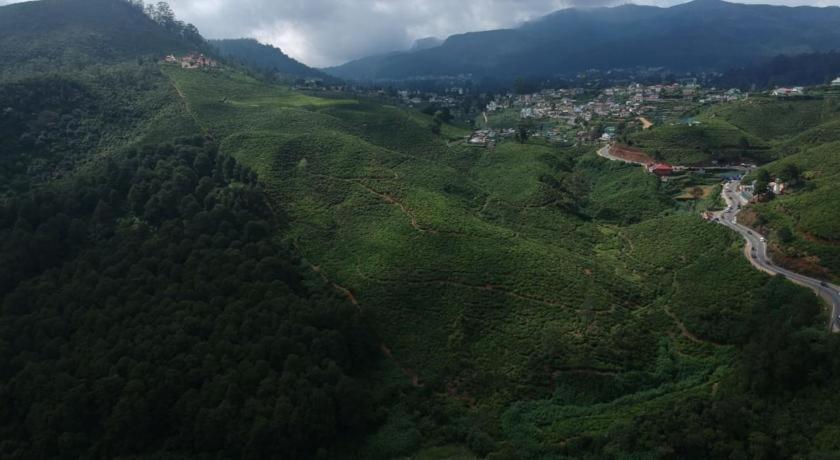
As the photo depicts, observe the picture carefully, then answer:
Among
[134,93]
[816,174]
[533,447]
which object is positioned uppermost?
[134,93]

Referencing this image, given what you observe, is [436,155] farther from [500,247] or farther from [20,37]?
[20,37]

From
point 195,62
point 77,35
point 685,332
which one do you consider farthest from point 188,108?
point 685,332

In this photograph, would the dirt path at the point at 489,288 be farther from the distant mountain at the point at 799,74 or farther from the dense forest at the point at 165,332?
the distant mountain at the point at 799,74

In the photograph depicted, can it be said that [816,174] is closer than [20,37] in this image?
Yes

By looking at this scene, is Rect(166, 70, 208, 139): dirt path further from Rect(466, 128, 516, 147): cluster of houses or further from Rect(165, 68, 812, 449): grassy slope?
Rect(466, 128, 516, 147): cluster of houses

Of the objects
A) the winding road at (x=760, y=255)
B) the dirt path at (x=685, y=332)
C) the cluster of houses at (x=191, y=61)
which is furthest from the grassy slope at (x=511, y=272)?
the cluster of houses at (x=191, y=61)

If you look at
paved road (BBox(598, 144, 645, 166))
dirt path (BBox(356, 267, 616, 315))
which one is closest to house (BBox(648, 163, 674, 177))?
paved road (BBox(598, 144, 645, 166))

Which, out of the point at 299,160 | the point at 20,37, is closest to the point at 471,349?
the point at 299,160

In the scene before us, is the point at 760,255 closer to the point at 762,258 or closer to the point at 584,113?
the point at 762,258
